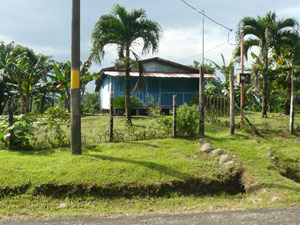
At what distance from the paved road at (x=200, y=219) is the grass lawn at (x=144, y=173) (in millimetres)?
301

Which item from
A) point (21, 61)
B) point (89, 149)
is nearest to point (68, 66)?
point (21, 61)

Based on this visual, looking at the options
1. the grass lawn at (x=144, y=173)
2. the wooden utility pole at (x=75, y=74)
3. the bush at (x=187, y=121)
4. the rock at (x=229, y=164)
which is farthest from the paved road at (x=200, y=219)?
the bush at (x=187, y=121)

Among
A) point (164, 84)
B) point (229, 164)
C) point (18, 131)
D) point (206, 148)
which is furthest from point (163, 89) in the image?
point (229, 164)

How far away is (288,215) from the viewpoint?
165 inches

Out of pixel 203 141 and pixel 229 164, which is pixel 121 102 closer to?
pixel 203 141

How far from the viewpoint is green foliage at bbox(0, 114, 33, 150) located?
702 centimetres

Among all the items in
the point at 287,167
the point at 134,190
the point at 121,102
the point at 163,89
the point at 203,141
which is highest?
the point at 163,89

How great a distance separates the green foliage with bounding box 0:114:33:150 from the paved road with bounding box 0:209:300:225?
3320 millimetres

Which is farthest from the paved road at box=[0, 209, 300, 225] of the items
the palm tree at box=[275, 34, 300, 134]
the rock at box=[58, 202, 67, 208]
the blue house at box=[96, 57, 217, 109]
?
the blue house at box=[96, 57, 217, 109]

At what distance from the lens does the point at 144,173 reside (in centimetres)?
565

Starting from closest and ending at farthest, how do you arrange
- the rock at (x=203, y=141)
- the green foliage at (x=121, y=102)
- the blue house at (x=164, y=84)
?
the rock at (x=203, y=141) < the green foliage at (x=121, y=102) < the blue house at (x=164, y=84)

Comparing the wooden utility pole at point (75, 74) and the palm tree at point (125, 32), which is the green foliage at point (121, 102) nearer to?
the palm tree at point (125, 32)

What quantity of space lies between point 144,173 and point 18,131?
3594 mm

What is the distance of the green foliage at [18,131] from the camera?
7.02m
